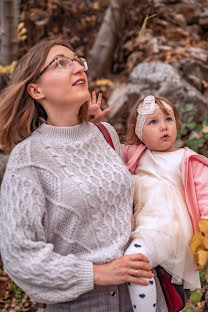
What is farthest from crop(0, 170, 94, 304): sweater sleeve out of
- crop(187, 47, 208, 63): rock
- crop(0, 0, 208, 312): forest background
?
crop(187, 47, 208, 63): rock

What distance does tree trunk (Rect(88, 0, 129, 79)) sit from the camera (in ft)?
16.1

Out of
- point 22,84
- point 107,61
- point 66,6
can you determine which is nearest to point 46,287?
point 22,84

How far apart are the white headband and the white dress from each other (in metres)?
0.19

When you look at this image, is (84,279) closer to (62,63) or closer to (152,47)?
(62,63)

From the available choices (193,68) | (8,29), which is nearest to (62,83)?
(8,29)

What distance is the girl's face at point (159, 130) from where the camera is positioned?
1.82 meters

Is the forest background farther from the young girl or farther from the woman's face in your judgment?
the woman's face

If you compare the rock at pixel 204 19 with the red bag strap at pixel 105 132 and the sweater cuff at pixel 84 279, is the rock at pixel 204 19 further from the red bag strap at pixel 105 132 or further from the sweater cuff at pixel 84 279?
the sweater cuff at pixel 84 279

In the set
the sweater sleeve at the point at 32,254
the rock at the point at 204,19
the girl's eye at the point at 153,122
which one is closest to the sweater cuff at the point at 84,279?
the sweater sleeve at the point at 32,254

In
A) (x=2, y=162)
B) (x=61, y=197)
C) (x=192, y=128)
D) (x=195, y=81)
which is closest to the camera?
(x=61, y=197)

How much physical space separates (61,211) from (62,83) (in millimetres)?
561

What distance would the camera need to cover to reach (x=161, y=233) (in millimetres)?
1609

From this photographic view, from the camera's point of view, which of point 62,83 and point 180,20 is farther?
point 180,20

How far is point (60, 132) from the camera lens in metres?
1.67
